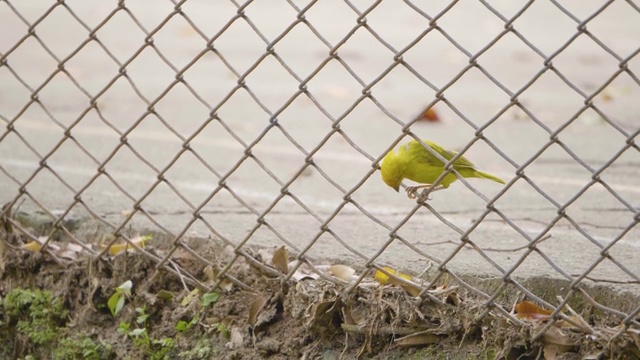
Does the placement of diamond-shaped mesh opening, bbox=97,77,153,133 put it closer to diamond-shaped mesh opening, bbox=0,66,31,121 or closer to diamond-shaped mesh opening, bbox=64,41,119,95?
diamond-shaped mesh opening, bbox=64,41,119,95

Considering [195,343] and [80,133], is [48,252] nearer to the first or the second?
[195,343]

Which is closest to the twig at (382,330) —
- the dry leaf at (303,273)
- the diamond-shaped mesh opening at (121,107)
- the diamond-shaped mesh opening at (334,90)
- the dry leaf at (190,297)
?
the dry leaf at (303,273)

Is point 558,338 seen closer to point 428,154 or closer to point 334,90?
point 428,154

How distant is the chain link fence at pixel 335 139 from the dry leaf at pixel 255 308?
0.08 metres

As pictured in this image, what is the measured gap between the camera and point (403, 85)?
28.0 ft

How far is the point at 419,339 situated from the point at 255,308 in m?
0.63

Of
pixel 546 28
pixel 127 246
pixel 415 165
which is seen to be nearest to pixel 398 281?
pixel 415 165

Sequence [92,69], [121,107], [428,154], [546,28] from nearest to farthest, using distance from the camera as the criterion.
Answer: [428,154] < [121,107] < [92,69] < [546,28]

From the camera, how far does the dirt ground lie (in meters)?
2.84

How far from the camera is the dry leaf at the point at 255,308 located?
3.29 m

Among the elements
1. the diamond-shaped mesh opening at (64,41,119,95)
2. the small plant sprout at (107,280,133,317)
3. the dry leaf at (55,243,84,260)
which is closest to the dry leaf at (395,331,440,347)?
the small plant sprout at (107,280,133,317)

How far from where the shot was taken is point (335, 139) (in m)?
6.43

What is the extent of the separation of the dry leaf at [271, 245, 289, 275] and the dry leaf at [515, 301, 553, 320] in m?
0.85

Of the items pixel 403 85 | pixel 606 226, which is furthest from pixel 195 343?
pixel 403 85
